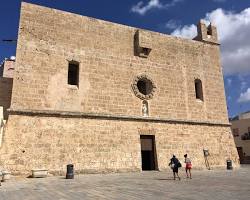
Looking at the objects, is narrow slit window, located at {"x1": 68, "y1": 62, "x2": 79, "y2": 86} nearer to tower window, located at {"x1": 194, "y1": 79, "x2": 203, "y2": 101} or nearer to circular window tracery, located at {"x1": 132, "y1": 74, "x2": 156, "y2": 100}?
circular window tracery, located at {"x1": 132, "y1": 74, "x2": 156, "y2": 100}

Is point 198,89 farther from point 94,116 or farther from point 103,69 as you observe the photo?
point 94,116

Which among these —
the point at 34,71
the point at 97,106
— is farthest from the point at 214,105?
the point at 34,71

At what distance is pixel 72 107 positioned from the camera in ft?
46.9

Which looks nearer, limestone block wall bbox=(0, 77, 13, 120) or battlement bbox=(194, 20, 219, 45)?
limestone block wall bbox=(0, 77, 13, 120)

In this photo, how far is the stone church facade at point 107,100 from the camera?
13.2 m

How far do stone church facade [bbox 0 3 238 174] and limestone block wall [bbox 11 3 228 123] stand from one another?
0.16 feet

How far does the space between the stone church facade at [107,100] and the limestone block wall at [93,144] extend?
0.15 ft

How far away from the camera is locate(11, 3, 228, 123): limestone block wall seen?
1390cm

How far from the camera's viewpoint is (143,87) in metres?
16.9

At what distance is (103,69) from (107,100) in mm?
1736

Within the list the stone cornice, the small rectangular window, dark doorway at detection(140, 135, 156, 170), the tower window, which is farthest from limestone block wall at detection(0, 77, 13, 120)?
the small rectangular window

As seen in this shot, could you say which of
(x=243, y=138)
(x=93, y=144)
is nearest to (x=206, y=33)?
(x=93, y=144)

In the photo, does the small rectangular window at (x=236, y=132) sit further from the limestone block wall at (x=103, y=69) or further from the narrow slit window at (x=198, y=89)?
the narrow slit window at (x=198, y=89)

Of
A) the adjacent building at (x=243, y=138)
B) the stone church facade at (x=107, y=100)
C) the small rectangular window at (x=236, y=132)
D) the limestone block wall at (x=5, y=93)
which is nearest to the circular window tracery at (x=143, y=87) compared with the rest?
the stone church facade at (x=107, y=100)
